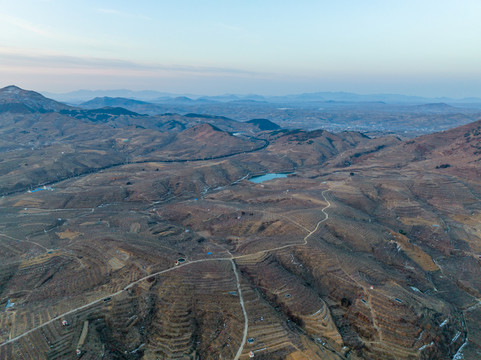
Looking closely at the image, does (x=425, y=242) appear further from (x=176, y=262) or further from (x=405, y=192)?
(x=176, y=262)

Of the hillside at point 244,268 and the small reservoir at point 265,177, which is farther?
the small reservoir at point 265,177

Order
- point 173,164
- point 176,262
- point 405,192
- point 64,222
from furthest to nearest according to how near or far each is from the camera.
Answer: point 173,164 → point 405,192 → point 64,222 → point 176,262

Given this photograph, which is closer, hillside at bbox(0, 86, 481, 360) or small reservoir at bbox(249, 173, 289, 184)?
hillside at bbox(0, 86, 481, 360)

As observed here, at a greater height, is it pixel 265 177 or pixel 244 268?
pixel 244 268

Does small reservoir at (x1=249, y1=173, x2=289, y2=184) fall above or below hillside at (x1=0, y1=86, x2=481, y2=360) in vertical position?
below

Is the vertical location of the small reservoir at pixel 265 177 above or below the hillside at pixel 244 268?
below

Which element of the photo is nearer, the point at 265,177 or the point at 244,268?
the point at 244,268

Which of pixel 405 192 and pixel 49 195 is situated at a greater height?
pixel 405 192

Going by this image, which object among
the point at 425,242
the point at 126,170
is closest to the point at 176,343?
the point at 425,242

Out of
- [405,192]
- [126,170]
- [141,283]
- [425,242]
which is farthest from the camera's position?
[126,170]

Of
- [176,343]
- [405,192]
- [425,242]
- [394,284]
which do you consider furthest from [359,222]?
[176,343]

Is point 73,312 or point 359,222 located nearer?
point 73,312
